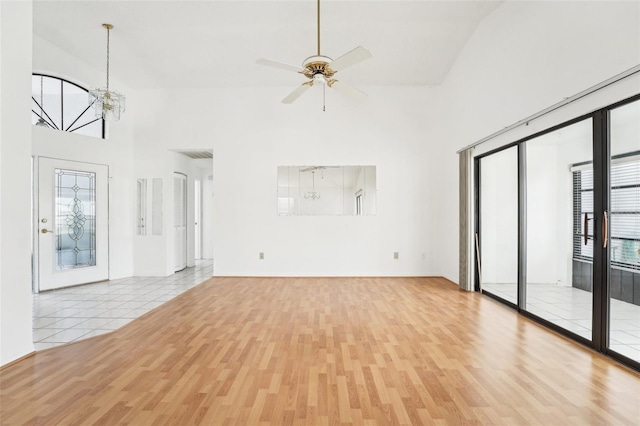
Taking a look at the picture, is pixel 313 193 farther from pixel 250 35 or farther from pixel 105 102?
pixel 105 102

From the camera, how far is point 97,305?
4.16 metres

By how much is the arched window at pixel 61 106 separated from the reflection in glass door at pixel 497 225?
6575 mm

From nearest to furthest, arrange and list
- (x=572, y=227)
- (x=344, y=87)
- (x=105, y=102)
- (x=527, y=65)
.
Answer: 1. (x=527, y=65)
2. (x=344, y=87)
3. (x=572, y=227)
4. (x=105, y=102)

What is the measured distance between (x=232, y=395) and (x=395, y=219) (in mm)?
4568

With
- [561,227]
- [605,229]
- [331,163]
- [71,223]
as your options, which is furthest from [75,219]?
[561,227]

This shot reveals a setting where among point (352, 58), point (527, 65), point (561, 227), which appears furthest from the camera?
point (561, 227)

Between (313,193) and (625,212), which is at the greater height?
(313,193)

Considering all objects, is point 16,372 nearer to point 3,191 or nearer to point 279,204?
point 3,191

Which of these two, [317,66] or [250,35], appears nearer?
[317,66]

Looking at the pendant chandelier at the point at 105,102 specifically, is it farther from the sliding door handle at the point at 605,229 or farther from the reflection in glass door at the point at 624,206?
the sliding door handle at the point at 605,229

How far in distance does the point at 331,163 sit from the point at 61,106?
4591 millimetres

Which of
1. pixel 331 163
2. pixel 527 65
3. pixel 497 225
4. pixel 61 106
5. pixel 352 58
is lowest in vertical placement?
pixel 497 225

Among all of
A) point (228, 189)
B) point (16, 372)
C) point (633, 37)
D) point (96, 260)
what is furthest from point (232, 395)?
point (96, 260)

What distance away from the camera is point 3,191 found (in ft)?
8.29
